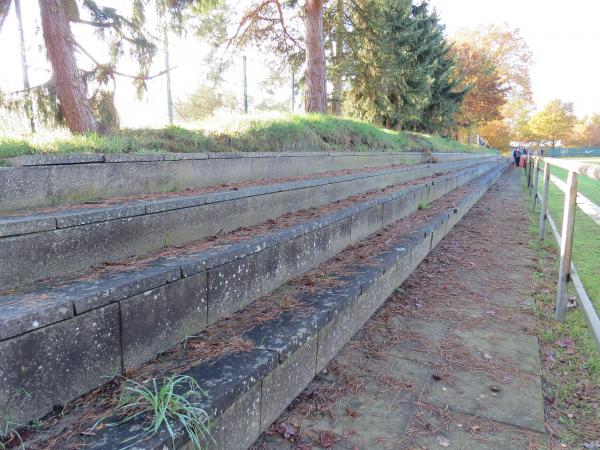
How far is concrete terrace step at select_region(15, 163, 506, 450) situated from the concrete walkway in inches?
5.1

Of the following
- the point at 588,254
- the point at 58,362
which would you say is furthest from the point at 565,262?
the point at 58,362

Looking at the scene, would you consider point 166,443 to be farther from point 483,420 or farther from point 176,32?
point 176,32

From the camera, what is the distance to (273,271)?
8.49ft

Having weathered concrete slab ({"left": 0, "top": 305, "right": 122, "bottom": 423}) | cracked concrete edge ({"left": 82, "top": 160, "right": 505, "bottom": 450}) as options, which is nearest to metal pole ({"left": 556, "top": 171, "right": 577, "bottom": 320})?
cracked concrete edge ({"left": 82, "top": 160, "right": 505, "bottom": 450})

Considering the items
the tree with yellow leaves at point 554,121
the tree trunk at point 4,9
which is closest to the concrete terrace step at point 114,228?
the tree trunk at point 4,9

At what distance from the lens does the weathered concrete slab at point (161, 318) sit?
1591mm

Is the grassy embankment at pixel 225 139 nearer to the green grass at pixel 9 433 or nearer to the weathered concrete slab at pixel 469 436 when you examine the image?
the green grass at pixel 9 433

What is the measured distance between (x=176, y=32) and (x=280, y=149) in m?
3.89

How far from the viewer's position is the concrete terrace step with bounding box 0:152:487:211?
7.41 feet

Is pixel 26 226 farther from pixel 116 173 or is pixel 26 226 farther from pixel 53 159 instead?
pixel 116 173

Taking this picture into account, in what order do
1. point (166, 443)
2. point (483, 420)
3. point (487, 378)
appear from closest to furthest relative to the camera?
point (166, 443)
point (483, 420)
point (487, 378)

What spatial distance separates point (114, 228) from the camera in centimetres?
205

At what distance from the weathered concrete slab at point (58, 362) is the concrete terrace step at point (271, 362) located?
0.19m

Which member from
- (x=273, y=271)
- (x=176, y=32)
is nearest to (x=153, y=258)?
(x=273, y=271)
